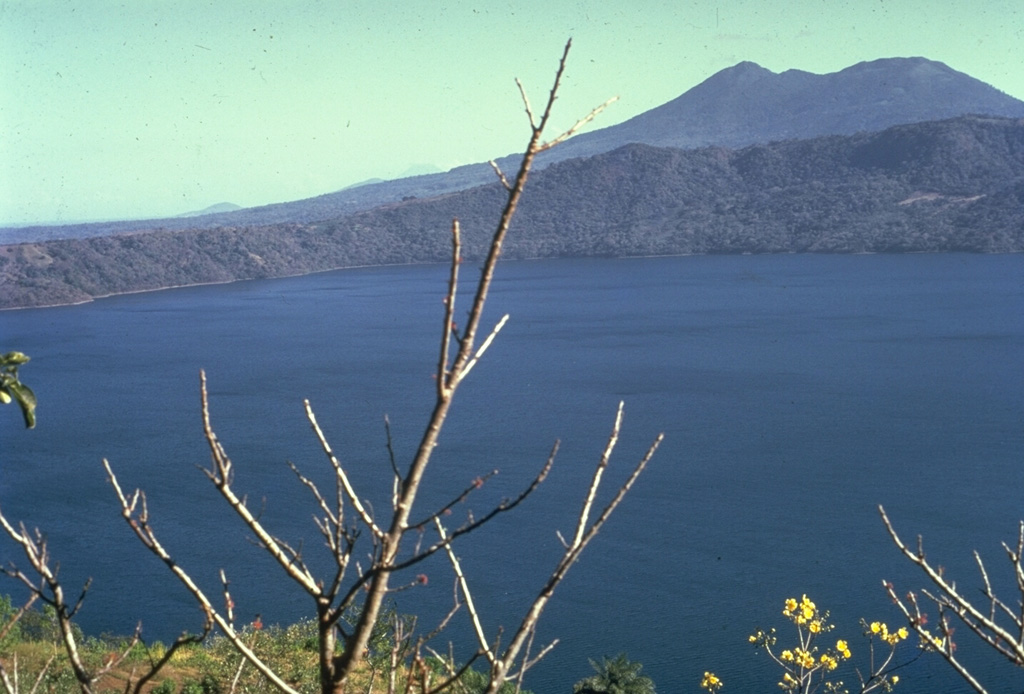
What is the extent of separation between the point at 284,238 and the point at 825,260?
32.4 metres

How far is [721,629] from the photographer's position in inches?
427

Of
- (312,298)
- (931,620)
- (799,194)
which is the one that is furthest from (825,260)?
(931,620)

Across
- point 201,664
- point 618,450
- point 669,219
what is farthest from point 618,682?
point 669,219

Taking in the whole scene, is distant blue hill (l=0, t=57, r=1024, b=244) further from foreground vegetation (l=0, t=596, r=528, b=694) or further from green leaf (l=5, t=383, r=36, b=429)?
green leaf (l=5, t=383, r=36, b=429)

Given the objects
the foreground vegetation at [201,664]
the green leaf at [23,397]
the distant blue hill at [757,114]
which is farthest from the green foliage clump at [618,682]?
the distant blue hill at [757,114]

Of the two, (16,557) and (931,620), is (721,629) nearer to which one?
(931,620)

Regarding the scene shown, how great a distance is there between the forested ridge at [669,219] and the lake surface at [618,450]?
47.1 feet

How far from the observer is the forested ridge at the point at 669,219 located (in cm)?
5341

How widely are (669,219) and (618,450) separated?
1951 inches

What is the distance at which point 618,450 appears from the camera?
17875 millimetres

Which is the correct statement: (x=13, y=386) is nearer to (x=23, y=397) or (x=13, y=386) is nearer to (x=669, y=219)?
(x=23, y=397)

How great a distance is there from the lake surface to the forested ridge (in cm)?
1435

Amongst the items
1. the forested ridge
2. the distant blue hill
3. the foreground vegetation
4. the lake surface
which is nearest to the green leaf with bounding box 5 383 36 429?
the foreground vegetation

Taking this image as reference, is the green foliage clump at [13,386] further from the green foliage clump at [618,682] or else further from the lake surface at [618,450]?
the lake surface at [618,450]
